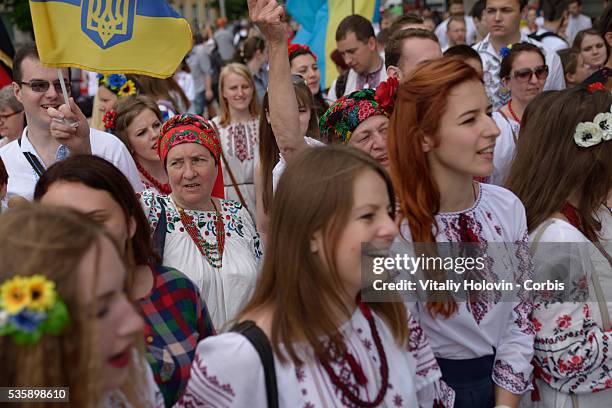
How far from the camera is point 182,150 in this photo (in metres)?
4.17

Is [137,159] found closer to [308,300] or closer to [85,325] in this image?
[308,300]

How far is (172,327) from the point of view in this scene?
275 centimetres

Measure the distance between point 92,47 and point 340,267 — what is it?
101 inches

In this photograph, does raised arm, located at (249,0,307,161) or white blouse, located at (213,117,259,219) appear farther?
white blouse, located at (213,117,259,219)

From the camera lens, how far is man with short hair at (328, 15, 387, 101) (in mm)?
7504

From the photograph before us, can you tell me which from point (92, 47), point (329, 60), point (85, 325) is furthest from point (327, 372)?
point (329, 60)

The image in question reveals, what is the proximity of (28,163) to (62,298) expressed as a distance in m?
3.06

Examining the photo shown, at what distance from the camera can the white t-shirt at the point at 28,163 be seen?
4402 millimetres

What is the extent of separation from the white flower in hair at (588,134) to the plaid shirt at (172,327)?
171 cm

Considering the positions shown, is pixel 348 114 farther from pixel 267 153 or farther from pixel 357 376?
pixel 357 376

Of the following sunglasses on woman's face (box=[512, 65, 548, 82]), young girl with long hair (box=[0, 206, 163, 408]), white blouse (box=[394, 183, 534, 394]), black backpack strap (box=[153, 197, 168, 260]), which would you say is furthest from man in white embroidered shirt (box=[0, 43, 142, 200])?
sunglasses on woman's face (box=[512, 65, 548, 82])

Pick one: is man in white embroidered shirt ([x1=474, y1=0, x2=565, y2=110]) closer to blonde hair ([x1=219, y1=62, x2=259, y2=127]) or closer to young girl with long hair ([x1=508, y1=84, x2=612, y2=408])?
blonde hair ([x1=219, y1=62, x2=259, y2=127])

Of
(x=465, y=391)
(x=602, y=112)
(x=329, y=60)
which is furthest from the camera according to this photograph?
(x=329, y=60)

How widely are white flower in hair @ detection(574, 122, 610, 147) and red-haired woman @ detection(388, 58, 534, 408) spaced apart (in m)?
0.54
